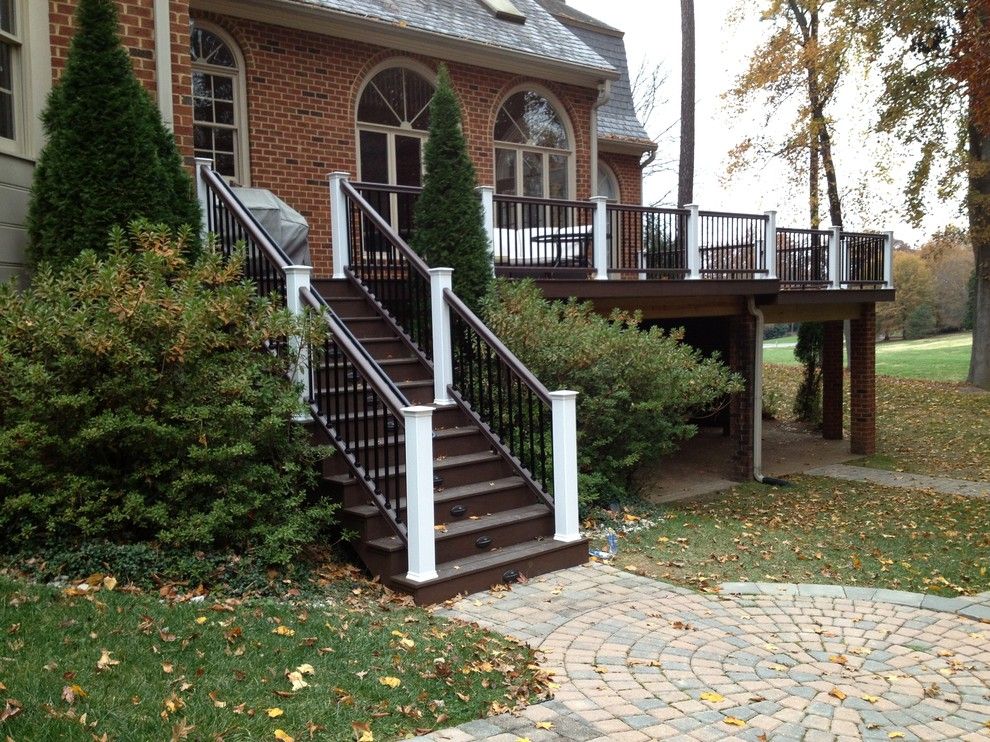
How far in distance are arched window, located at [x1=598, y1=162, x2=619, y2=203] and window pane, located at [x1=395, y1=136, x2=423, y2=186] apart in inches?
261

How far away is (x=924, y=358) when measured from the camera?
111 ft

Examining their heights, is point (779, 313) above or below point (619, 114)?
below

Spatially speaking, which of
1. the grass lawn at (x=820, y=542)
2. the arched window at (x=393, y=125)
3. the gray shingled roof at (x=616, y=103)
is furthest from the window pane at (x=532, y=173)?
the grass lawn at (x=820, y=542)

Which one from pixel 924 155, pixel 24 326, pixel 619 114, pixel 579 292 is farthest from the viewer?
pixel 924 155

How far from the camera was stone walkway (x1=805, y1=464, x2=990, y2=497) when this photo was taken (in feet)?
39.9

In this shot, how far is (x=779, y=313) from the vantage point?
585 inches

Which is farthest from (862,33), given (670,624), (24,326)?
(24,326)

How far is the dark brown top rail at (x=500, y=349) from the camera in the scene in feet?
24.1

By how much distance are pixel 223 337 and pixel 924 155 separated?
790 inches

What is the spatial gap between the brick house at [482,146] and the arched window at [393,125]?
0.02 meters

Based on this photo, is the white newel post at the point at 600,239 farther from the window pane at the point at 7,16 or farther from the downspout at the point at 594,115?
the window pane at the point at 7,16

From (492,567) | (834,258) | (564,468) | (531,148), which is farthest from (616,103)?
(492,567)

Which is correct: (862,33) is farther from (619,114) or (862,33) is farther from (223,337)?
(223,337)

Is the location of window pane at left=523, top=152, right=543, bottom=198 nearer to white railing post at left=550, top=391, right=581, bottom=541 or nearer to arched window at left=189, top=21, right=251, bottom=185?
arched window at left=189, top=21, right=251, bottom=185
